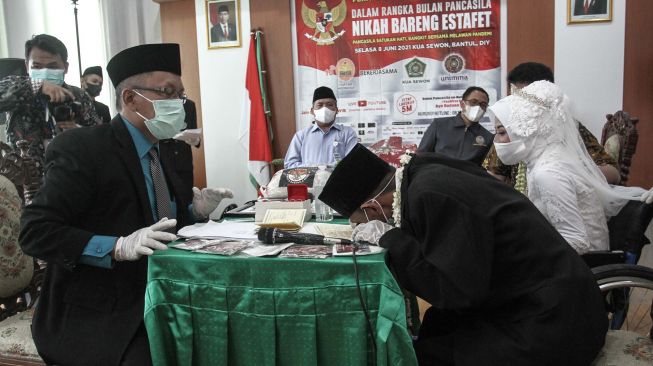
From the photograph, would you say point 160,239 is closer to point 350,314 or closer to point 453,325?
point 350,314

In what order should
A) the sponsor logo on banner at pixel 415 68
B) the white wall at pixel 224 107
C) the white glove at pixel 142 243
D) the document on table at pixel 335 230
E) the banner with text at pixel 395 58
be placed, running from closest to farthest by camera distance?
the white glove at pixel 142 243
the document on table at pixel 335 230
the banner with text at pixel 395 58
the sponsor logo on banner at pixel 415 68
the white wall at pixel 224 107

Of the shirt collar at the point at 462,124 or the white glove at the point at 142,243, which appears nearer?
the white glove at the point at 142,243

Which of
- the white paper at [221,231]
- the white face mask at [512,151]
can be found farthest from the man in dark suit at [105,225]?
the white face mask at [512,151]

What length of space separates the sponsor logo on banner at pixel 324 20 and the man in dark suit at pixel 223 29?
0.71 m

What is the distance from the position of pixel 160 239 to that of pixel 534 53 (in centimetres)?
379

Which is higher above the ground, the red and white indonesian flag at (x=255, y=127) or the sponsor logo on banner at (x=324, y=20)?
the sponsor logo on banner at (x=324, y=20)

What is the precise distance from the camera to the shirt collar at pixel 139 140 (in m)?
1.74

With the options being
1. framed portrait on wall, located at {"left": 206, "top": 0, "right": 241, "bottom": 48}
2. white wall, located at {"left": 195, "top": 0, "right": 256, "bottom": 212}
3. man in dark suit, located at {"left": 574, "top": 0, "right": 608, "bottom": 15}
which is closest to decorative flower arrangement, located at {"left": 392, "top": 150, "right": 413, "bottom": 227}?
man in dark suit, located at {"left": 574, "top": 0, "right": 608, "bottom": 15}

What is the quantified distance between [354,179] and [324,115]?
2.66 m

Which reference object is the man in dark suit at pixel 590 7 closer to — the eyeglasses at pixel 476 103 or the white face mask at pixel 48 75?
the eyeglasses at pixel 476 103

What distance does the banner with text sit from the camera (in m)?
4.40

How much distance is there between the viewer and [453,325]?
168 centimetres

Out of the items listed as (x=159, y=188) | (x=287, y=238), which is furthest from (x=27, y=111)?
(x=287, y=238)

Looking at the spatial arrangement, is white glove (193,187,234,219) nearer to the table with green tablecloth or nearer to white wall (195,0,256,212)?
the table with green tablecloth
